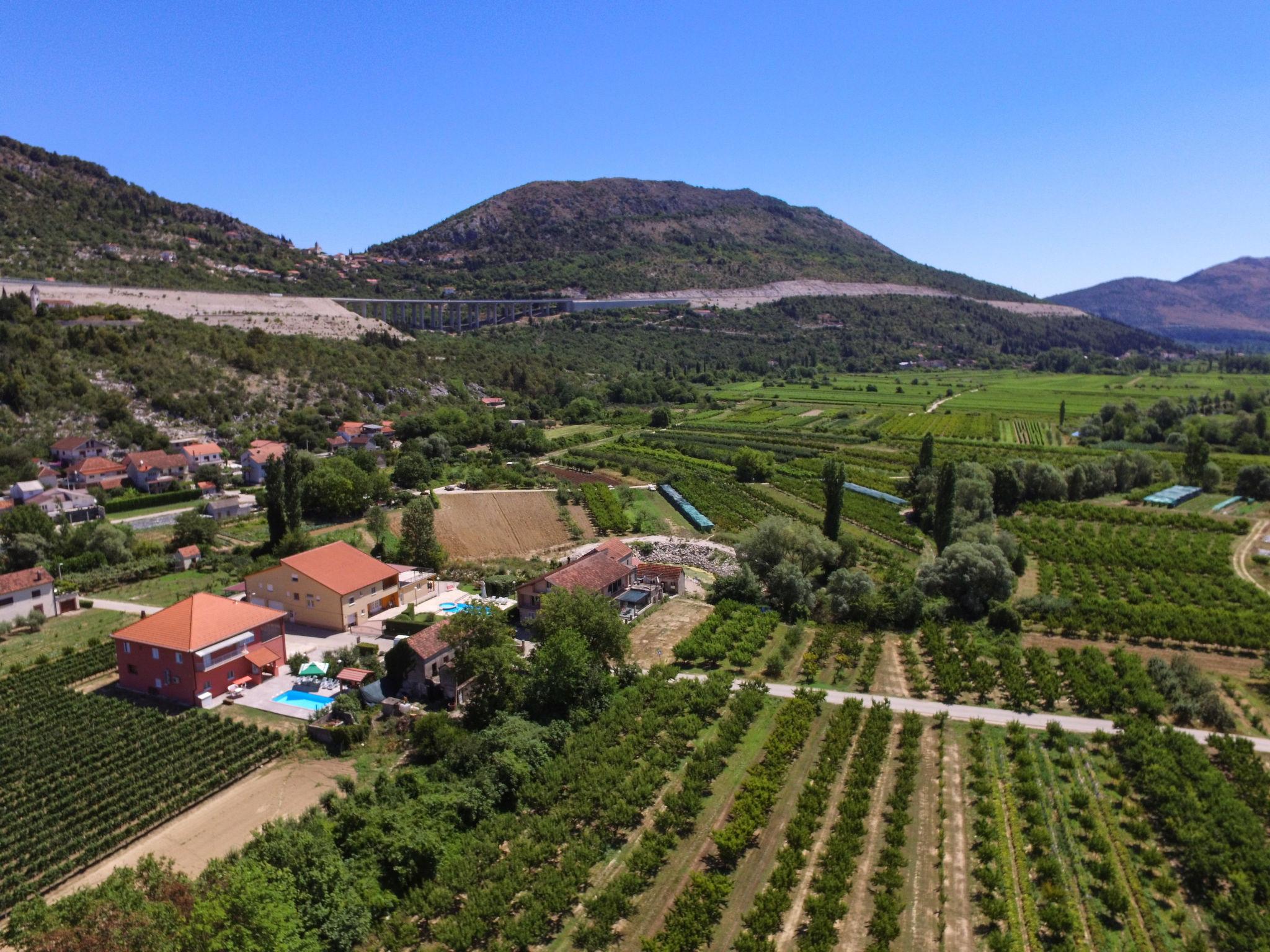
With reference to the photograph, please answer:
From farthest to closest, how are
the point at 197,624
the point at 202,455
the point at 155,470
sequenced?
the point at 202,455, the point at 155,470, the point at 197,624

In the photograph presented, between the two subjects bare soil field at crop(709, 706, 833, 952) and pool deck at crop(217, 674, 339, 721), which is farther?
pool deck at crop(217, 674, 339, 721)

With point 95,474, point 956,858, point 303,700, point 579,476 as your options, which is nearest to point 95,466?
point 95,474

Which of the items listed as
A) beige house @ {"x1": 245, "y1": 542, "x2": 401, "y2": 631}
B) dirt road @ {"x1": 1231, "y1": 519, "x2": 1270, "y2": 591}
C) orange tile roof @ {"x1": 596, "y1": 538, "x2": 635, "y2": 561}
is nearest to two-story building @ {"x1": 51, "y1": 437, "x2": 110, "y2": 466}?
beige house @ {"x1": 245, "y1": 542, "x2": 401, "y2": 631}

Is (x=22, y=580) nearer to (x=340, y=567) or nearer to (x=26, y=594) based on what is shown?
(x=26, y=594)

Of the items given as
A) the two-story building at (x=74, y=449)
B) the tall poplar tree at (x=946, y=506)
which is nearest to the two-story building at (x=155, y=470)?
the two-story building at (x=74, y=449)

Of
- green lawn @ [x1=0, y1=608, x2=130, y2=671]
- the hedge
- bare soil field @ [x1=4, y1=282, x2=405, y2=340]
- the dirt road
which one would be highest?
bare soil field @ [x1=4, y1=282, x2=405, y2=340]

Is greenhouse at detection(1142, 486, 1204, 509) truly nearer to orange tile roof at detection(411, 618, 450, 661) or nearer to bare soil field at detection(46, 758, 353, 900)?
orange tile roof at detection(411, 618, 450, 661)
